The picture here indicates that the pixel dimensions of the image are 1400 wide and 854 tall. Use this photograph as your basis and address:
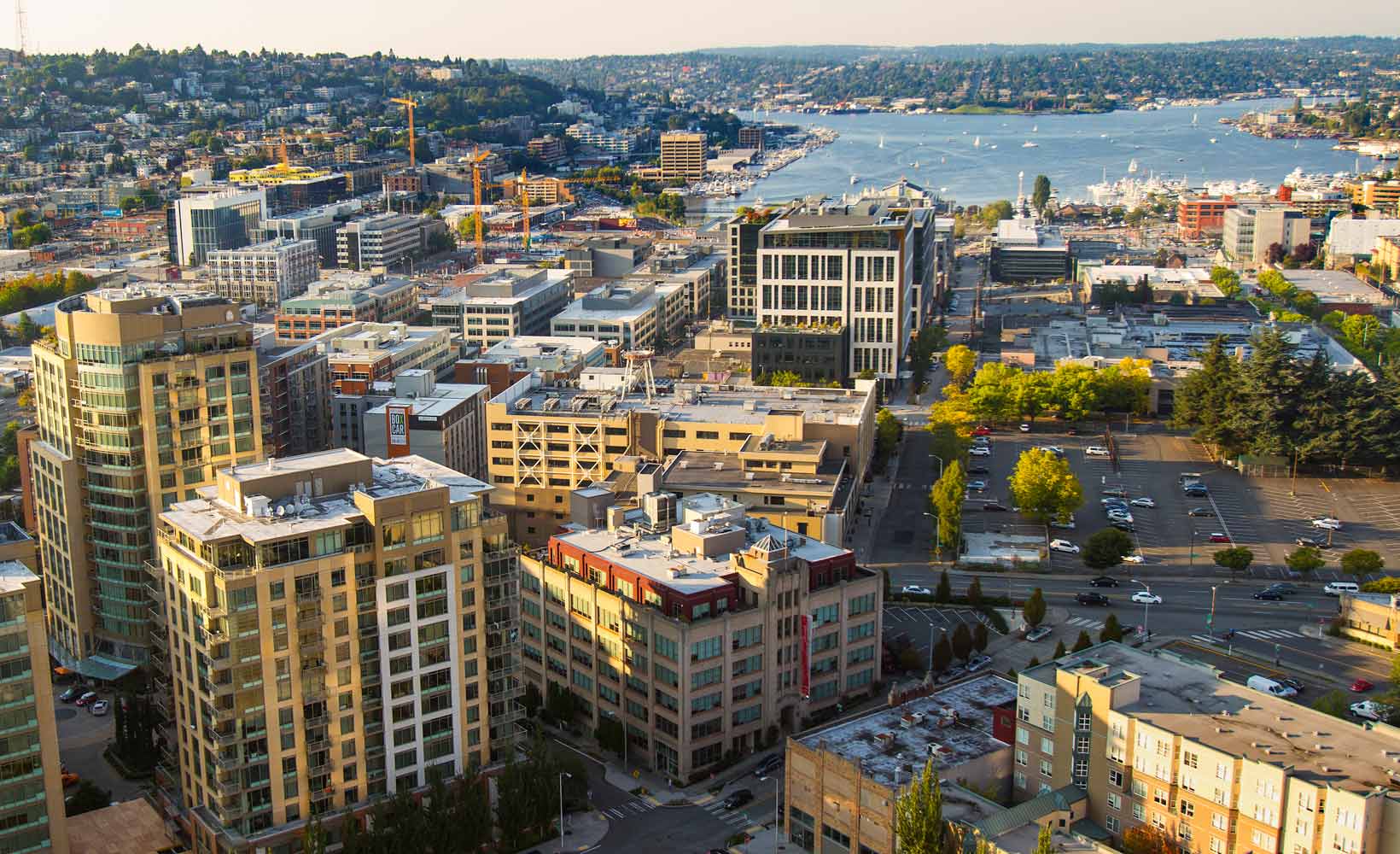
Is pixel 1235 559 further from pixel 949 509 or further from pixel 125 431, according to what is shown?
pixel 125 431

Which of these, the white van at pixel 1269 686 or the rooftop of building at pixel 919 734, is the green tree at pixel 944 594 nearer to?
the white van at pixel 1269 686

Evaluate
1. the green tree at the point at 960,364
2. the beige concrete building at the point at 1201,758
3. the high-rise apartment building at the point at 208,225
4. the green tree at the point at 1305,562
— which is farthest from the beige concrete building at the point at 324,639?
the high-rise apartment building at the point at 208,225

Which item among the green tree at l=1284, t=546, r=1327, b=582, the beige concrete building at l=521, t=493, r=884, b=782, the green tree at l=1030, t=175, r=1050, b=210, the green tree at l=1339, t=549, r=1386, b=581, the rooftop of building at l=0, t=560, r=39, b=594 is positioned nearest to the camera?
the rooftop of building at l=0, t=560, r=39, b=594

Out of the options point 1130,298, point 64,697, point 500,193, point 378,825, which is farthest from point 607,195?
point 378,825

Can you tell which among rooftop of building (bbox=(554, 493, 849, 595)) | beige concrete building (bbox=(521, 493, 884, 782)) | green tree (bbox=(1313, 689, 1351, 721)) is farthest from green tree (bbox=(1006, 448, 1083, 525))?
green tree (bbox=(1313, 689, 1351, 721))

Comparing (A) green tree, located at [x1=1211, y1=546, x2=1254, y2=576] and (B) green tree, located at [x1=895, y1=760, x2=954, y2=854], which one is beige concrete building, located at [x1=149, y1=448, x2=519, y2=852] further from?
(A) green tree, located at [x1=1211, y1=546, x2=1254, y2=576]

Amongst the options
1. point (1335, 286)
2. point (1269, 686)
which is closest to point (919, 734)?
point (1269, 686)

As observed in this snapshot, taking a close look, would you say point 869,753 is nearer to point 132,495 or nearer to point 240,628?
point 240,628
